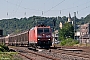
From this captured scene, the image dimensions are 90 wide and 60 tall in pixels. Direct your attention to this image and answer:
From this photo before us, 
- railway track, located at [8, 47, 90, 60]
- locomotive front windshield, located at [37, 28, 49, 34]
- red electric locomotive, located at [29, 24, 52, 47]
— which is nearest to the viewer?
railway track, located at [8, 47, 90, 60]

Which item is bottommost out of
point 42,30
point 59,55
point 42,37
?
point 59,55

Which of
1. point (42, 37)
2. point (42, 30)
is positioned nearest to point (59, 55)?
point (42, 37)

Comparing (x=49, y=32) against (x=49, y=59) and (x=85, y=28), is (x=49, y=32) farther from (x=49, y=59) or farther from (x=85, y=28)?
(x=85, y=28)

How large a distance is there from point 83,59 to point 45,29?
2012cm

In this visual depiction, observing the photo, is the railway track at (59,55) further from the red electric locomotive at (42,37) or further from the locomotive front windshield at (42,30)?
the locomotive front windshield at (42,30)

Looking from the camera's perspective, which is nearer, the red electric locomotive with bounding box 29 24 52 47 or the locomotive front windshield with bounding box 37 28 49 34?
the red electric locomotive with bounding box 29 24 52 47

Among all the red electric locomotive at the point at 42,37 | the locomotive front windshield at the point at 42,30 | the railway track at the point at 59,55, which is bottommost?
the railway track at the point at 59,55

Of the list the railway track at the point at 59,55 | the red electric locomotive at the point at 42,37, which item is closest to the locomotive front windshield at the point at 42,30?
the red electric locomotive at the point at 42,37

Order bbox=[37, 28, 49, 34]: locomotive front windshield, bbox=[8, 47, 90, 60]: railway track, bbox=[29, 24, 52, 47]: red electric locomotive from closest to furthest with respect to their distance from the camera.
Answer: bbox=[8, 47, 90, 60]: railway track → bbox=[29, 24, 52, 47]: red electric locomotive → bbox=[37, 28, 49, 34]: locomotive front windshield

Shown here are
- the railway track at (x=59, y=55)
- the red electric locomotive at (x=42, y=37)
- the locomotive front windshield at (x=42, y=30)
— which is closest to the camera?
the railway track at (x=59, y=55)

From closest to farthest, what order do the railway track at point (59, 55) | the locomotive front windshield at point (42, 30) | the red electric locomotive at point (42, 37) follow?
the railway track at point (59, 55) < the red electric locomotive at point (42, 37) < the locomotive front windshield at point (42, 30)

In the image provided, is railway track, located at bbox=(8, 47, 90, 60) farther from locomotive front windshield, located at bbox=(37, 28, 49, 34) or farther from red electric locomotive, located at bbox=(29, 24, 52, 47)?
locomotive front windshield, located at bbox=(37, 28, 49, 34)

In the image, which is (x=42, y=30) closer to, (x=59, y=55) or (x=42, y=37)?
(x=42, y=37)

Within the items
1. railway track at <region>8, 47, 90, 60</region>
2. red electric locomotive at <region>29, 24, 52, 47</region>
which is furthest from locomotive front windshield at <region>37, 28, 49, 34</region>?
railway track at <region>8, 47, 90, 60</region>
